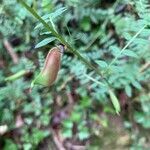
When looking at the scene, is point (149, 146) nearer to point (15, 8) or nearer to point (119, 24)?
point (119, 24)

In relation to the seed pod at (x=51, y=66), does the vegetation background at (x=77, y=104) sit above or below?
below

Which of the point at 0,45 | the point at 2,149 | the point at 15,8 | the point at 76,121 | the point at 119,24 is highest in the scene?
the point at 15,8

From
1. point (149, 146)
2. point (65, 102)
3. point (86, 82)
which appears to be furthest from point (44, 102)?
point (149, 146)

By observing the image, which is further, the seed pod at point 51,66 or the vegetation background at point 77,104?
the vegetation background at point 77,104

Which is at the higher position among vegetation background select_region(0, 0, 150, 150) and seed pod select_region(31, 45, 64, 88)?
seed pod select_region(31, 45, 64, 88)

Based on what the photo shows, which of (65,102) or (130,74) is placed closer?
(130,74)

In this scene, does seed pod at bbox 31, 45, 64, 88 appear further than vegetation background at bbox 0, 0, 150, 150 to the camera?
No

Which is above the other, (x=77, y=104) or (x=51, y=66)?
(x=51, y=66)

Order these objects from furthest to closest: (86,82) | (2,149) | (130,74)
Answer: (2,149) < (86,82) < (130,74)

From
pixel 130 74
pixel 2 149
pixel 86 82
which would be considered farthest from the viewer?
pixel 2 149

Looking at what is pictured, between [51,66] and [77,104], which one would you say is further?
[77,104]

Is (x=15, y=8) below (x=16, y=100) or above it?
above
